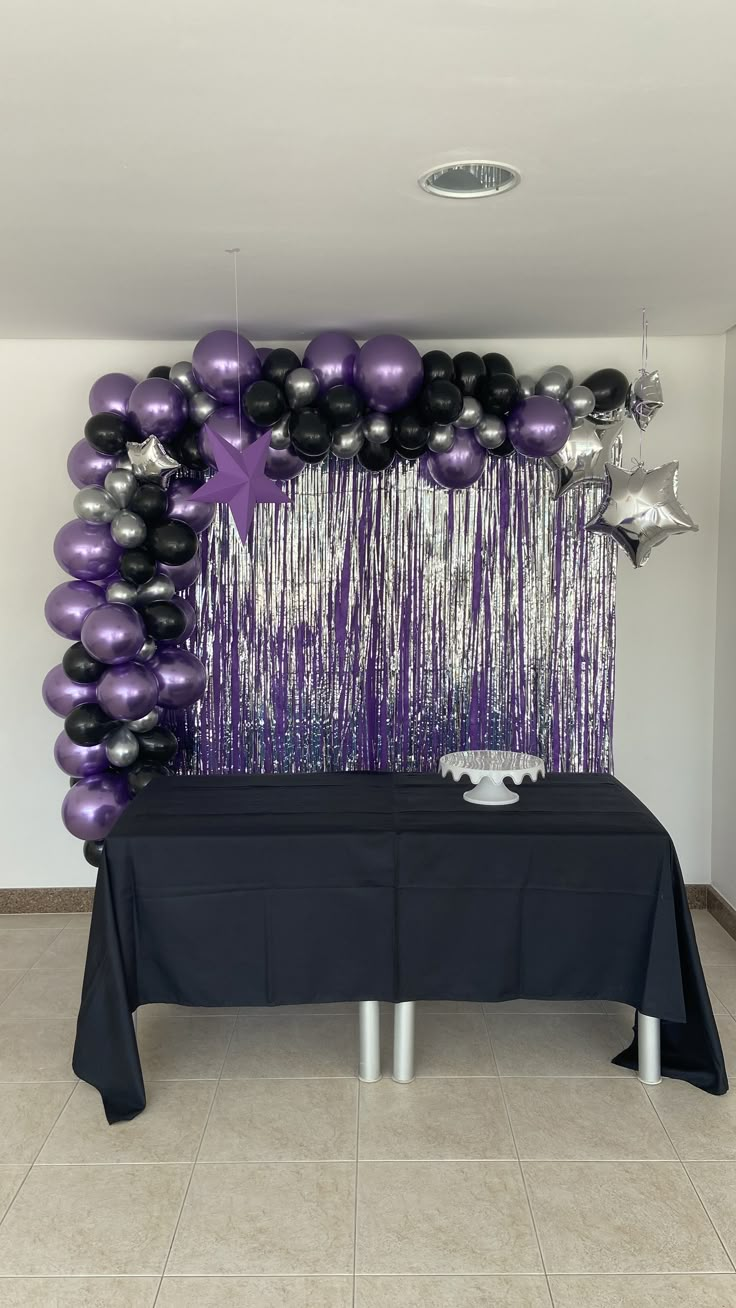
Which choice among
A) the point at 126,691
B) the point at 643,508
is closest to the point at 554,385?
the point at 643,508

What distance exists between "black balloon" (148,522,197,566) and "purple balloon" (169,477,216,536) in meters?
0.14

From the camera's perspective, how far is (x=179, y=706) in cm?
368

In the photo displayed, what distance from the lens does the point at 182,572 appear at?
147 inches

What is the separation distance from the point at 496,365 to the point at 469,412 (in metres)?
0.20

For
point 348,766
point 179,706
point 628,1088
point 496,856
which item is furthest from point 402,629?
point 628,1088

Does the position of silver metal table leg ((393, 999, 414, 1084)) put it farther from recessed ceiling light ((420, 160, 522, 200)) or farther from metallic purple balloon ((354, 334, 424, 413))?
recessed ceiling light ((420, 160, 522, 200))

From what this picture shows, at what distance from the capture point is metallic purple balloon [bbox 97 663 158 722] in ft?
11.1

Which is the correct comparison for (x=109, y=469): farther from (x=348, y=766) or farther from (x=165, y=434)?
(x=348, y=766)

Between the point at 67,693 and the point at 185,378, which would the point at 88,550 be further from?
the point at 185,378

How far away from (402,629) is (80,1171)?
87.7 inches

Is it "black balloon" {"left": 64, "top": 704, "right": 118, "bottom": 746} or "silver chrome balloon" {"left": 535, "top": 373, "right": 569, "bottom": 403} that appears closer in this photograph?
"black balloon" {"left": 64, "top": 704, "right": 118, "bottom": 746}

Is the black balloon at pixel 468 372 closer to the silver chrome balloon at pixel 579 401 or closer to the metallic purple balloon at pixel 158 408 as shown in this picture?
the silver chrome balloon at pixel 579 401

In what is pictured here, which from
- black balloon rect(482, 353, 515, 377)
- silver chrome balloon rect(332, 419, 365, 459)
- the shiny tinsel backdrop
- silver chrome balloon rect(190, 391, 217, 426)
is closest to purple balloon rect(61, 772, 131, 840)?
the shiny tinsel backdrop

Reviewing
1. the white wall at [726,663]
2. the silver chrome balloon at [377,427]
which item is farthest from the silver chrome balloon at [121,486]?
the white wall at [726,663]
